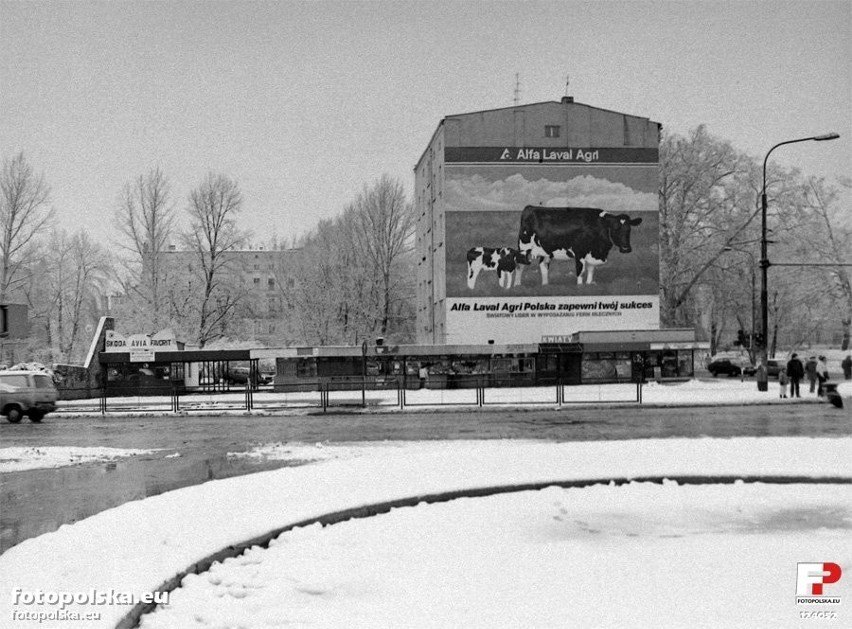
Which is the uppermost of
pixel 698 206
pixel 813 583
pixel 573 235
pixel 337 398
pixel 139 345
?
pixel 698 206

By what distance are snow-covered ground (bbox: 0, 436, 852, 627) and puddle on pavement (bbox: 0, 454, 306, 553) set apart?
102cm

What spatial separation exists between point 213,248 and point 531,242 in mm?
22118

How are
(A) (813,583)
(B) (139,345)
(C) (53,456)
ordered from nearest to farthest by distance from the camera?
(A) (813,583)
(C) (53,456)
(B) (139,345)

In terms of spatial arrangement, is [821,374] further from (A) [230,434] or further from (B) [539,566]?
(B) [539,566]

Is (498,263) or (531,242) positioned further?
(531,242)

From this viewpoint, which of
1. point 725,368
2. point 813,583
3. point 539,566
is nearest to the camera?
point 813,583

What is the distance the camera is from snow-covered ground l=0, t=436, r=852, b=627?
20.6 ft

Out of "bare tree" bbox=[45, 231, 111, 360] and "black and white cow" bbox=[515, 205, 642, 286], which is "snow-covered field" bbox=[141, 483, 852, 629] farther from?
"bare tree" bbox=[45, 231, 111, 360]

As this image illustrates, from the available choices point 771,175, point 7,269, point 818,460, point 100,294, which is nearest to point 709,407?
point 818,460

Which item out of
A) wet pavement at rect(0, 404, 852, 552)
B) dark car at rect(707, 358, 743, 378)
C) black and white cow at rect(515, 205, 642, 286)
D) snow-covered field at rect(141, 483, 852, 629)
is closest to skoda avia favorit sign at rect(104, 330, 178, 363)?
wet pavement at rect(0, 404, 852, 552)

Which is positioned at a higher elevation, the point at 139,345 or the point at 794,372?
the point at 139,345

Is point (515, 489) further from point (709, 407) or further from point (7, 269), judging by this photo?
point (7, 269)

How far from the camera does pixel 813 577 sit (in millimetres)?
6043

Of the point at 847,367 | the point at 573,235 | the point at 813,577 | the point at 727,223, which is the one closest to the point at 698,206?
the point at 727,223
